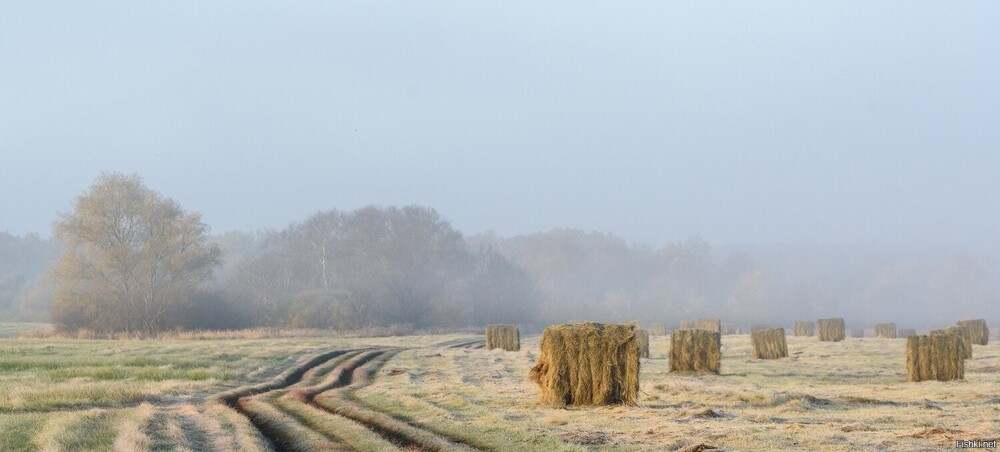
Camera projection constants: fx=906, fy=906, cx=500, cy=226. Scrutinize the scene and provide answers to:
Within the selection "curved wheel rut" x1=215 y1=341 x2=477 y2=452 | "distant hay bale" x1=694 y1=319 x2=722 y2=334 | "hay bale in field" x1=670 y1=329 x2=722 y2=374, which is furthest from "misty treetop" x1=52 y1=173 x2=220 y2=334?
"hay bale in field" x1=670 y1=329 x2=722 y2=374

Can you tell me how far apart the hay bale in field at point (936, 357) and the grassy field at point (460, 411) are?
0.53 metres

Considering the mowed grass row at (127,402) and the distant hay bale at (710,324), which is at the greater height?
the distant hay bale at (710,324)

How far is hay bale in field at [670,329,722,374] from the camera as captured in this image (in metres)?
27.1

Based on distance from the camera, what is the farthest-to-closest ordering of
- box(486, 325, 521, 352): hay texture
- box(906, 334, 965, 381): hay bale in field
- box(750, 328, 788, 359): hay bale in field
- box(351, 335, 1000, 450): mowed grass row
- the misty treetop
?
the misty treetop → box(486, 325, 521, 352): hay texture → box(750, 328, 788, 359): hay bale in field → box(906, 334, 965, 381): hay bale in field → box(351, 335, 1000, 450): mowed grass row

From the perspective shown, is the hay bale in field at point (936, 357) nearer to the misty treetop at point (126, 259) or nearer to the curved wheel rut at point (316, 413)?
the curved wheel rut at point (316, 413)

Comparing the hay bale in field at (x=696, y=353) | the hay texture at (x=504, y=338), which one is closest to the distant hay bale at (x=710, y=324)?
the hay texture at (x=504, y=338)

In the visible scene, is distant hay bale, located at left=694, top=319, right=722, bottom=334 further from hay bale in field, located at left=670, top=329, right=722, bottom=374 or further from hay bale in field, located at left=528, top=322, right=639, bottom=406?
hay bale in field, located at left=528, top=322, right=639, bottom=406

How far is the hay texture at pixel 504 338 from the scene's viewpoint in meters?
47.9

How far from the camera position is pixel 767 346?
125ft

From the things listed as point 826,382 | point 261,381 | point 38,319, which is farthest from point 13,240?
point 826,382

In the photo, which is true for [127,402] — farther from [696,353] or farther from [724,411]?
[696,353]

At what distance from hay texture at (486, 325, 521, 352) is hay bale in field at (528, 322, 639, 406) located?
29565mm

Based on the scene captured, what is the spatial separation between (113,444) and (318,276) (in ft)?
316

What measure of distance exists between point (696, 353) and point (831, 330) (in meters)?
29.1
